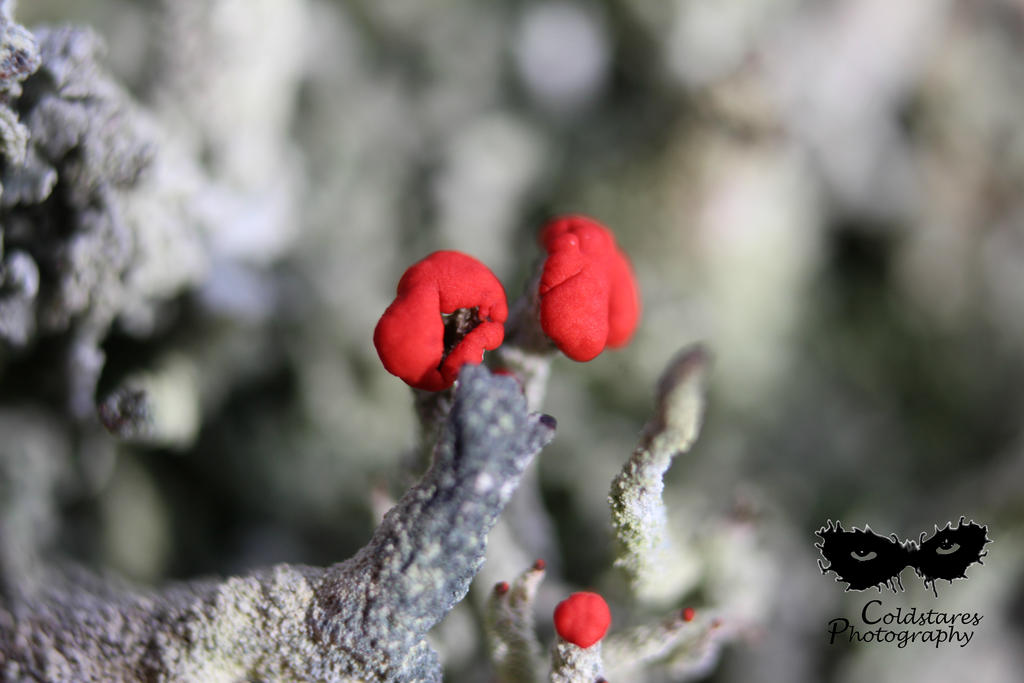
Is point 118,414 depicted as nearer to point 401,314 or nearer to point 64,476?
point 64,476

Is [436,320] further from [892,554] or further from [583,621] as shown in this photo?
[892,554]

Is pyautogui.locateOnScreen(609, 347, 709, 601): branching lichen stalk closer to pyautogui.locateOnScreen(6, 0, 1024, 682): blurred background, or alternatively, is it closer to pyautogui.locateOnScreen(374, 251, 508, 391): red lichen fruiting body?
pyautogui.locateOnScreen(374, 251, 508, 391): red lichen fruiting body

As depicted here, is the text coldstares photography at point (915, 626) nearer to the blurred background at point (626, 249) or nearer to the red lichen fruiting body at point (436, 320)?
the blurred background at point (626, 249)

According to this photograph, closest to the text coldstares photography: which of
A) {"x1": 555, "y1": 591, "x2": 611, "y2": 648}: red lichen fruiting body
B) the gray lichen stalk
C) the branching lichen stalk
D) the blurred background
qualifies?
the blurred background

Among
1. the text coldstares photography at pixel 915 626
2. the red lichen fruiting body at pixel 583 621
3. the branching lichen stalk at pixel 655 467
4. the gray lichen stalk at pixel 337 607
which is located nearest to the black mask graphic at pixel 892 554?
the text coldstares photography at pixel 915 626

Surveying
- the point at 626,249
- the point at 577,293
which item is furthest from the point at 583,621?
the point at 626,249

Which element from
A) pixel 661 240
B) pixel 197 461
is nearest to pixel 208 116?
pixel 197 461
